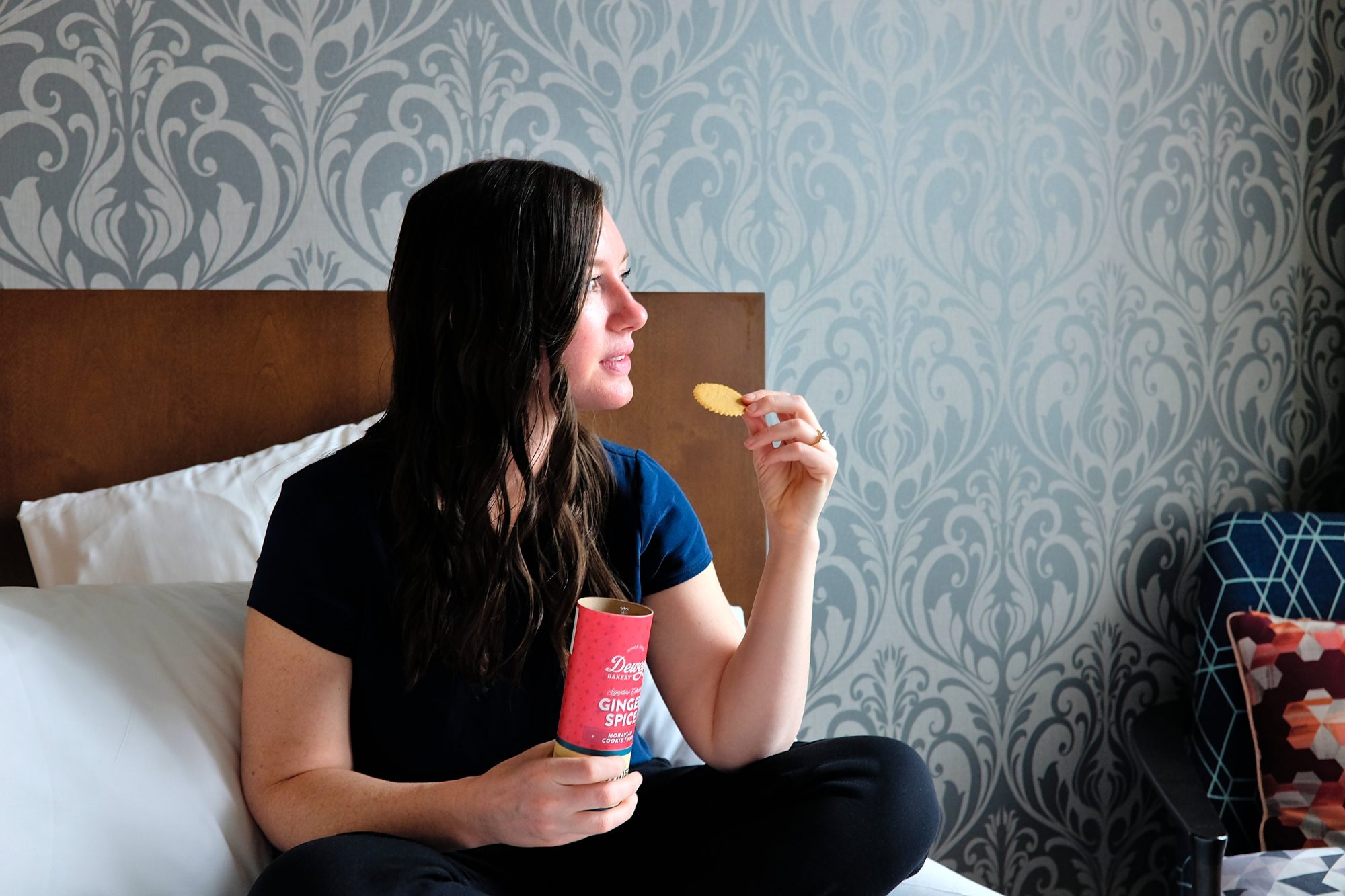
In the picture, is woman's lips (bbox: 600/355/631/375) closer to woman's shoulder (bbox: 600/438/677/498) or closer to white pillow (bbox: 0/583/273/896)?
woman's shoulder (bbox: 600/438/677/498)

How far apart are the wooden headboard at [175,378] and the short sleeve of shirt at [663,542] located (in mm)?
376

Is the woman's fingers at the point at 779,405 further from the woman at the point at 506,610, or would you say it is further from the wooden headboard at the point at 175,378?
the wooden headboard at the point at 175,378

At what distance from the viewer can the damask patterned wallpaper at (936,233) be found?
1381mm

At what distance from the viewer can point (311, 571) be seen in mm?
971

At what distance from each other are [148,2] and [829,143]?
38.3 inches

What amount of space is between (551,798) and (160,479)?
76 centimetres

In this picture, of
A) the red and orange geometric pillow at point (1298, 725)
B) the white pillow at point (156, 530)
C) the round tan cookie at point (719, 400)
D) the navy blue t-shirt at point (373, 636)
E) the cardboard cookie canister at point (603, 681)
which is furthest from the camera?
the red and orange geometric pillow at point (1298, 725)

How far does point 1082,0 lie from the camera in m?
1.76

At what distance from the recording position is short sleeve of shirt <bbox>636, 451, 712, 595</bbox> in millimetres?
1139

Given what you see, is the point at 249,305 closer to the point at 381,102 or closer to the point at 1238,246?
the point at 381,102

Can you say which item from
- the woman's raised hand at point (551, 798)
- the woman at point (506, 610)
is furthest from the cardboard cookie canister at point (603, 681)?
the woman at point (506, 610)

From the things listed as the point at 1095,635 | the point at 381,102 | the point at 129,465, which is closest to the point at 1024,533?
the point at 1095,635

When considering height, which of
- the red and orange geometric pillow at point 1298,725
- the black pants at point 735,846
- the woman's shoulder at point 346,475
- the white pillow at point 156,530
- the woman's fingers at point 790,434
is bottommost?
the red and orange geometric pillow at point 1298,725

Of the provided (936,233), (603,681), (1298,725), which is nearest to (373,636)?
(603,681)
